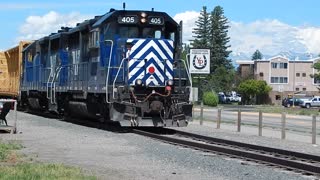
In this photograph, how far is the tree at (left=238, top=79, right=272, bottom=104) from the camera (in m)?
109

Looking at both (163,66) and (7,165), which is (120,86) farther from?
(7,165)

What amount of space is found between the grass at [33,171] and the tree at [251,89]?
98712 mm

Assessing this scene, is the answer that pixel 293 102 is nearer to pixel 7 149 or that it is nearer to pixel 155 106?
pixel 155 106

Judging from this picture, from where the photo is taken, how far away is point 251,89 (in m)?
109

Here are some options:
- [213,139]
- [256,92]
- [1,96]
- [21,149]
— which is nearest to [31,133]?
[21,149]

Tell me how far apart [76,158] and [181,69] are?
327 inches

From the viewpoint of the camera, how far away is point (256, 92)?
110438mm

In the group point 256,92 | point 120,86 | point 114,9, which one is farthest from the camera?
point 256,92

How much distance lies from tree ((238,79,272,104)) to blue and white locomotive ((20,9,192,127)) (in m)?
87.4

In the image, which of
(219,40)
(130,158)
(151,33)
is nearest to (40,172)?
(130,158)

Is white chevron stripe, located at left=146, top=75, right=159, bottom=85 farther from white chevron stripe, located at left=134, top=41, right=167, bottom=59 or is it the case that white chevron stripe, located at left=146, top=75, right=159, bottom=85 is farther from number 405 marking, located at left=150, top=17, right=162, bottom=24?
number 405 marking, located at left=150, top=17, right=162, bottom=24

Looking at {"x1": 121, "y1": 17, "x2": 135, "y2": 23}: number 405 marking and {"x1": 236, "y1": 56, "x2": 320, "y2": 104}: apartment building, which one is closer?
{"x1": 121, "y1": 17, "x2": 135, "y2": 23}: number 405 marking

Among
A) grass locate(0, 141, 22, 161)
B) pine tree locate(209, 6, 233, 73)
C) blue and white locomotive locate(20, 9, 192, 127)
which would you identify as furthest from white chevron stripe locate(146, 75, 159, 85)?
pine tree locate(209, 6, 233, 73)

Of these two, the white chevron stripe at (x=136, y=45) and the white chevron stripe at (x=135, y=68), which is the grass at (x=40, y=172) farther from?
the white chevron stripe at (x=136, y=45)
